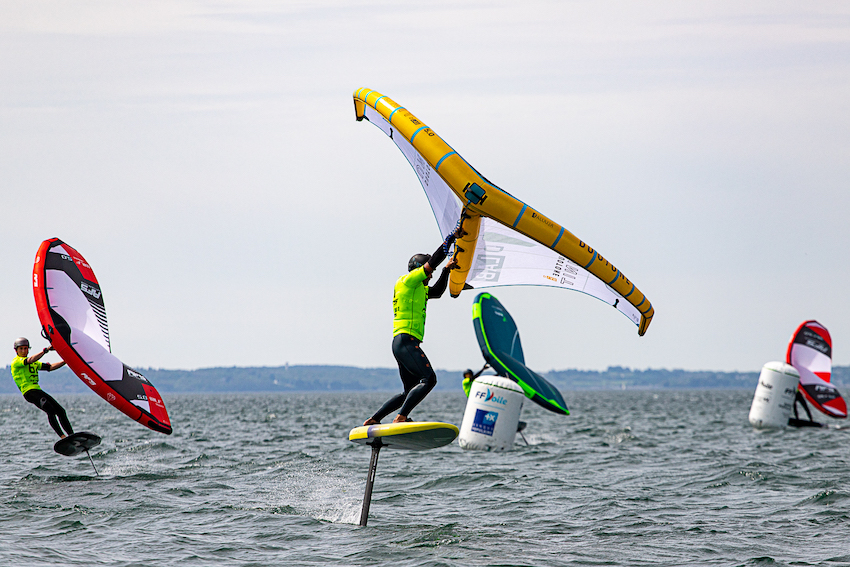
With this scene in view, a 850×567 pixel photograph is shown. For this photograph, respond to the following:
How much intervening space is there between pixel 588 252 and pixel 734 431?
84.8ft

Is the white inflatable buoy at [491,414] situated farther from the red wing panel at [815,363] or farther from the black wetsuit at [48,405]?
the red wing panel at [815,363]

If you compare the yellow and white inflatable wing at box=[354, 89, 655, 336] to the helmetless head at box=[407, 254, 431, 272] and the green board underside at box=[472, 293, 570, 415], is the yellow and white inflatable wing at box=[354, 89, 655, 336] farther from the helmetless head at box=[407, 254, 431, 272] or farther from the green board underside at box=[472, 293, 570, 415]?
the green board underside at box=[472, 293, 570, 415]

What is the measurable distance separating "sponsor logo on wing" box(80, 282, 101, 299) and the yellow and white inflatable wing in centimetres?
641

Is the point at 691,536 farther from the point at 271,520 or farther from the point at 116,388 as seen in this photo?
the point at 116,388

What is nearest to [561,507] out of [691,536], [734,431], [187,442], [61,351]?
[691,536]

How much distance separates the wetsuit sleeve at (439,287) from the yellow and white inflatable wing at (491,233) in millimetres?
130

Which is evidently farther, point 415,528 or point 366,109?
point 415,528

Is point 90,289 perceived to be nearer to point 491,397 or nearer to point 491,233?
point 491,233

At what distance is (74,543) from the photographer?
10.4 metres

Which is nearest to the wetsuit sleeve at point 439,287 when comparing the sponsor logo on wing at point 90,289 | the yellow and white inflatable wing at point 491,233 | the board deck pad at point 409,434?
the yellow and white inflatable wing at point 491,233

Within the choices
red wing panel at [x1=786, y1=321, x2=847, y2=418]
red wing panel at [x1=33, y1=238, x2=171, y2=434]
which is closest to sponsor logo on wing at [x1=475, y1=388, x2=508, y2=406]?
red wing panel at [x1=33, y1=238, x2=171, y2=434]

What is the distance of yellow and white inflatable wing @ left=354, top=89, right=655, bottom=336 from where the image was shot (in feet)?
27.8

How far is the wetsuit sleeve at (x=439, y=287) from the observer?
32.0ft

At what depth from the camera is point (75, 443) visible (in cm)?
1496
